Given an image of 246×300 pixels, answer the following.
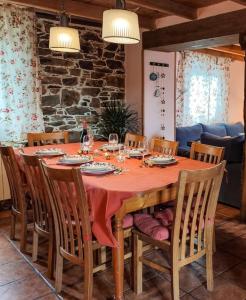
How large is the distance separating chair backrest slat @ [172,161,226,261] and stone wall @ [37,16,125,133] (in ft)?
9.98

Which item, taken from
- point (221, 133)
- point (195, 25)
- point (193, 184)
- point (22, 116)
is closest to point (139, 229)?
point (193, 184)

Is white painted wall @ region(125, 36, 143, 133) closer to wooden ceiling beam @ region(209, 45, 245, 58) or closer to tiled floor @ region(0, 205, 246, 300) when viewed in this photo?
wooden ceiling beam @ region(209, 45, 245, 58)

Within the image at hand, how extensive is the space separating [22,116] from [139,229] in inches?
107

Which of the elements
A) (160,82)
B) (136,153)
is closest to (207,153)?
(136,153)

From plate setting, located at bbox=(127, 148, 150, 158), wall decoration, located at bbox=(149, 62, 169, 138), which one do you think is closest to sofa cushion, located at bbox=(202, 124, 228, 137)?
wall decoration, located at bbox=(149, 62, 169, 138)

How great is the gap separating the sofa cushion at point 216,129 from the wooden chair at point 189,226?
15.0 feet

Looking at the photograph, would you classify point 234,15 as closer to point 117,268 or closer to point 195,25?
point 195,25

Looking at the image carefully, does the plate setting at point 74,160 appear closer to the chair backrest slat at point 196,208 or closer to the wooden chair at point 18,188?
the wooden chair at point 18,188

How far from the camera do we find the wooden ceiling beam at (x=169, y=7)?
12.4 feet

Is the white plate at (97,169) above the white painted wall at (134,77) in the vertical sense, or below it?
below

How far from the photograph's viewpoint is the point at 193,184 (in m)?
1.86

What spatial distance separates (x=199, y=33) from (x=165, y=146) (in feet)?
5.70

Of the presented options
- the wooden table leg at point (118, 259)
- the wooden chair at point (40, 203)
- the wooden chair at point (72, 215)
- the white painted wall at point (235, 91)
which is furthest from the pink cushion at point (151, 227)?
the white painted wall at point (235, 91)

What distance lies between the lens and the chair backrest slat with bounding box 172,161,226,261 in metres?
1.83
